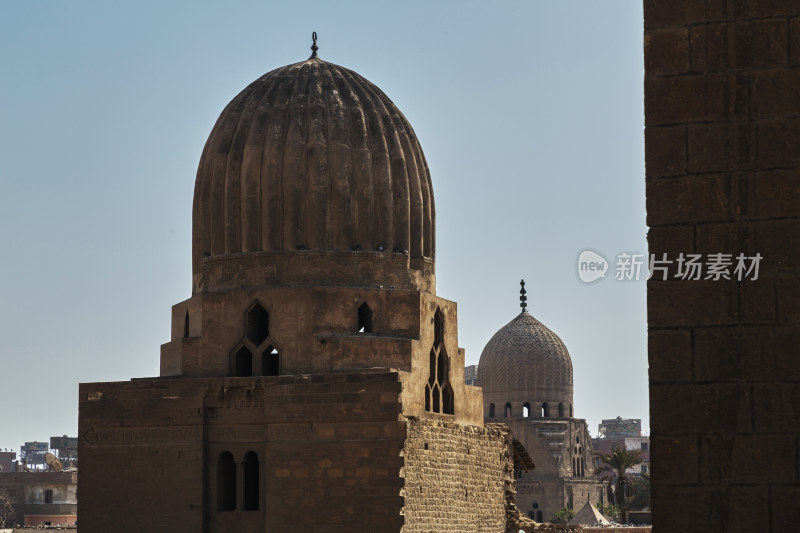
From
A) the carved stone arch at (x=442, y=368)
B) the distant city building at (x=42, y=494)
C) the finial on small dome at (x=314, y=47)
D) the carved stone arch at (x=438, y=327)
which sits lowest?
the distant city building at (x=42, y=494)

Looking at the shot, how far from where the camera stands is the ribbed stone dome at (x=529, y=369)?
61812 mm

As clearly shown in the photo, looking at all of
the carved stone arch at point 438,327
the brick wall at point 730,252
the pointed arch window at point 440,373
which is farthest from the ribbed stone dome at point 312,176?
the brick wall at point 730,252

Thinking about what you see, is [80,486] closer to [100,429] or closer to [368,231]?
[100,429]

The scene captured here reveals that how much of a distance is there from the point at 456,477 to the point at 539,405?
41.4 metres

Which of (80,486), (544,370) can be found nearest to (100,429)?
(80,486)

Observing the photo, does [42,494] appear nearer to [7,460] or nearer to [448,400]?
[448,400]

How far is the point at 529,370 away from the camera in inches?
2430

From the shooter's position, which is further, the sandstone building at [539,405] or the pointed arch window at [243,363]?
the sandstone building at [539,405]

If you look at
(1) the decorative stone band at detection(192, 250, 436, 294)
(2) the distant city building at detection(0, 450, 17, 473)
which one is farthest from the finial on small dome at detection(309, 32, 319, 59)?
(2) the distant city building at detection(0, 450, 17, 473)

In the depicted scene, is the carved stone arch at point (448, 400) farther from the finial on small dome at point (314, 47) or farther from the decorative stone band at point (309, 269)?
the finial on small dome at point (314, 47)

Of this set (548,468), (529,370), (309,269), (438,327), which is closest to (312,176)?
(309,269)

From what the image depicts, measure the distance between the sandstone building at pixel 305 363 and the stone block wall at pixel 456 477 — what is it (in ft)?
Answer: 0.13

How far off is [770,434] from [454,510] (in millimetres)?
12978

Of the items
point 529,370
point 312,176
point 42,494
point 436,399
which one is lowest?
point 42,494
